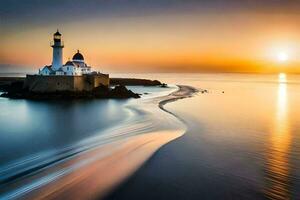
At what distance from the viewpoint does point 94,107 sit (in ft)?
81.0

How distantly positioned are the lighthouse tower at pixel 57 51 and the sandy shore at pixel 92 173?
2297cm

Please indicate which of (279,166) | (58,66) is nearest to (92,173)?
(279,166)

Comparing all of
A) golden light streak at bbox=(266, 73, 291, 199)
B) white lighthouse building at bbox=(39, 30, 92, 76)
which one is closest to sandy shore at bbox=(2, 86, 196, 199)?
golden light streak at bbox=(266, 73, 291, 199)

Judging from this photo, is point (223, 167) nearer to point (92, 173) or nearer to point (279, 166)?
point (279, 166)

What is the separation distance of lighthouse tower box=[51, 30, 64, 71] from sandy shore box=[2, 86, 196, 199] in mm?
22967

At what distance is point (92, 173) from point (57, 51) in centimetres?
2731

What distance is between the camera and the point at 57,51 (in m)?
33.5

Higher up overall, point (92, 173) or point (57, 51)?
point (57, 51)

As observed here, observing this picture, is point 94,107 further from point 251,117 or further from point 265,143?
point 265,143

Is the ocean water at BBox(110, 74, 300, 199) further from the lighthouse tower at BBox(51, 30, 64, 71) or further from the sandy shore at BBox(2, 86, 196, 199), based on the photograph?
the lighthouse tower at BBox(51, 30, 64, 71)

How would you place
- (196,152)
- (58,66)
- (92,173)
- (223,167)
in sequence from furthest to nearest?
(58,66)
(196,152)
(223,167)
(92,173)

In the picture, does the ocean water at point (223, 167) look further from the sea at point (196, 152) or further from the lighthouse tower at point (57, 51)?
the lighthouse tower at point (57, 51)

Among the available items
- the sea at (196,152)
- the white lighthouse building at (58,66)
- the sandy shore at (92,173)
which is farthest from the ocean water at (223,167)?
the white lighthouse building at (58,66)

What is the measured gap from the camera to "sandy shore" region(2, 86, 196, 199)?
7152 millimetres
